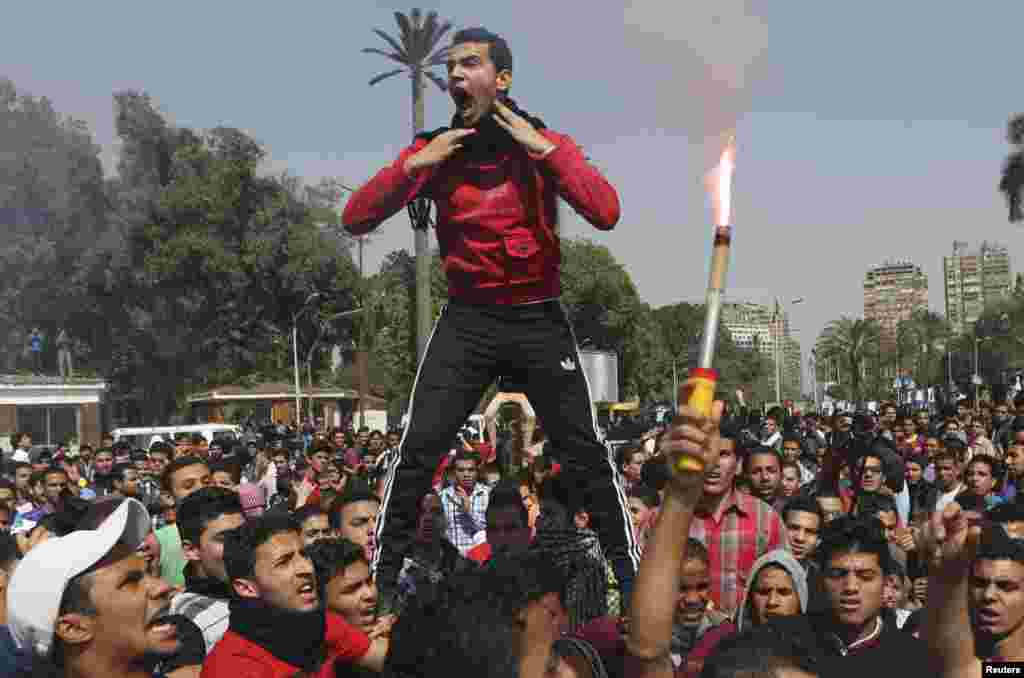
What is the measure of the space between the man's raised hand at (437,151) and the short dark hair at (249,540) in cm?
130

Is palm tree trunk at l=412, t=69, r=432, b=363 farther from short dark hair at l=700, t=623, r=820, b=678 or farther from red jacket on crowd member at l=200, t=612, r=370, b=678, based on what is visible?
short dark hair at l=700, t=623, r=820, b=678

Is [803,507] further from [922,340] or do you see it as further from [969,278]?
[969,278]

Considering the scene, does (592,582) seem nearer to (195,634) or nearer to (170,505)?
(195,634)

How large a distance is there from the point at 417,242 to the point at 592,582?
15232 millimetres

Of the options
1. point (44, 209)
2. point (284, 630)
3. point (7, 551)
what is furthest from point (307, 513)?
point (44, 209)

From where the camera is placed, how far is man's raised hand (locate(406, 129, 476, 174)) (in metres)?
4.20

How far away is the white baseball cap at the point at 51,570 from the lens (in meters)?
3.40

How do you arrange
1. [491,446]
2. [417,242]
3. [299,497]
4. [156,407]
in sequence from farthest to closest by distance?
[156,407] → [417,242] → [491,446] → [299,497]

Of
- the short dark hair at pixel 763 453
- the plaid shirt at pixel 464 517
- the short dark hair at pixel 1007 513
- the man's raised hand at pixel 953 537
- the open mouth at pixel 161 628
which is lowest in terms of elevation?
Result: the plaid shirt at pixel 464 517

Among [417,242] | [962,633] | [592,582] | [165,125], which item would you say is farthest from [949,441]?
[165,125]

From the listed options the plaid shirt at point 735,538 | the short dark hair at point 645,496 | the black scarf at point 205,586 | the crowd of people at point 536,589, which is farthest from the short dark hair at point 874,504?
the black scarf at point 205,586

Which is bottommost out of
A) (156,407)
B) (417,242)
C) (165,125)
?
(156,407)

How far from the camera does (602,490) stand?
4422 mm

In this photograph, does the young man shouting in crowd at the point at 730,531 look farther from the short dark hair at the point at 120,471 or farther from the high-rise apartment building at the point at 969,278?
the high-rise apartment building at the point at 969,278
